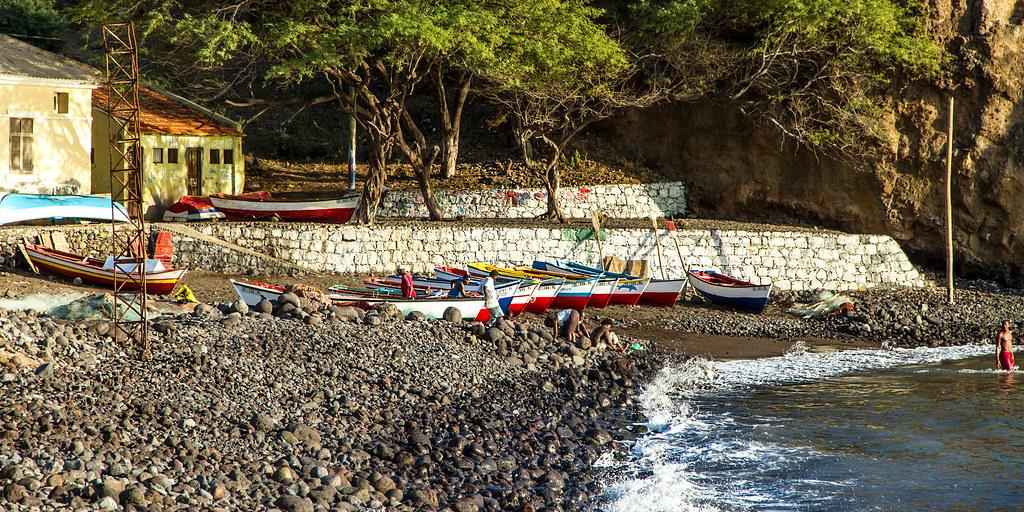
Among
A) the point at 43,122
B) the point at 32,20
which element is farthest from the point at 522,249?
the point at 32,20

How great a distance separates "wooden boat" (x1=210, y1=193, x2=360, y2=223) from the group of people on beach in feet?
22.6

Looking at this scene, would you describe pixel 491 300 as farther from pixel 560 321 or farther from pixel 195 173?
pixel 195 173

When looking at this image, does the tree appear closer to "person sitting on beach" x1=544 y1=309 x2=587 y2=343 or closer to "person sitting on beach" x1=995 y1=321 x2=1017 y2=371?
"person sitting on beach" x1=544 y1=309 x2=587 y2=343

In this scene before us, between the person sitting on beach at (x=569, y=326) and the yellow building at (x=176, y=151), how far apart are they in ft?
45.6

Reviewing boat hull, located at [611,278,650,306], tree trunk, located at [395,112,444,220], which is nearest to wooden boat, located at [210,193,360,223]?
tree trunk, located at [395,112,444,220]

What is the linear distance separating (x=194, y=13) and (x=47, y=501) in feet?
67.5

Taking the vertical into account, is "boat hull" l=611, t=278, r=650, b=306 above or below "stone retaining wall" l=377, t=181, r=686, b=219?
below

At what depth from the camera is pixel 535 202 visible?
1256 inches

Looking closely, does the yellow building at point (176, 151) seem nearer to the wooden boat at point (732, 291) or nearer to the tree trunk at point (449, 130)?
the tree trunk at point (449, 130)

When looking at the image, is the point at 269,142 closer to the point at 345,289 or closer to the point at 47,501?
the point at 345,289

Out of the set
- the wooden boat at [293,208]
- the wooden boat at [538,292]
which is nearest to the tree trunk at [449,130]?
the wooden boat at [293,208]

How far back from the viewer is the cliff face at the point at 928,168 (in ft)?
107

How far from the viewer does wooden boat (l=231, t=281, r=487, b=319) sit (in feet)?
63.7

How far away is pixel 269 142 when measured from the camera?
37469 millimetres
